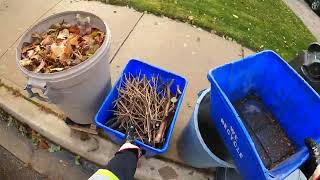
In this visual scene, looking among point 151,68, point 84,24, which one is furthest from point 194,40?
point 84,24

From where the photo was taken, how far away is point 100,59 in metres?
3.02

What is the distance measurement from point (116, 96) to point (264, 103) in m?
1.31

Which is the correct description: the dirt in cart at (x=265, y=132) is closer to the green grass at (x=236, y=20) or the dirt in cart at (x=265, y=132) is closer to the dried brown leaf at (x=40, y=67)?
the dried brown leaf at (x=40, y=67)

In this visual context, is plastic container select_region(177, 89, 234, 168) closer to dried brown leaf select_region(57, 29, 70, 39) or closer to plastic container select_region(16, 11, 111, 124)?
plastic container select_region(16, 11, 111, 124)

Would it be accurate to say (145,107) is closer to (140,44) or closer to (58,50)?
(58,50)

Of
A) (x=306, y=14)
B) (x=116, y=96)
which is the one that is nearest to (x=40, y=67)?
(x=116, y=96)

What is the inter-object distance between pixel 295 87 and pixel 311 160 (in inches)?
22.3

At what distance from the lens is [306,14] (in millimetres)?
12023

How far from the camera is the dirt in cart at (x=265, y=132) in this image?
2.85 meters

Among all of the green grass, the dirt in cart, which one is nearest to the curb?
the dirt in cart

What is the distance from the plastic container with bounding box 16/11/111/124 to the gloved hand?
5.53ft

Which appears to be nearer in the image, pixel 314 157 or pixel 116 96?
pixel 314 157

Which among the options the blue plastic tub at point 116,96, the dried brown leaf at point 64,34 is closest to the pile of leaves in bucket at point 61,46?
the dried brown leaf at point 64,34

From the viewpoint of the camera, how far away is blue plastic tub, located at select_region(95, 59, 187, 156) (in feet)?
9.95
